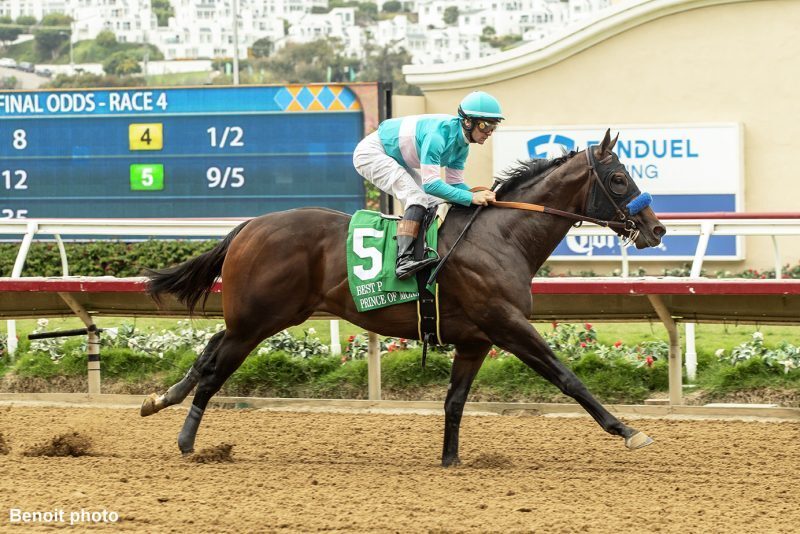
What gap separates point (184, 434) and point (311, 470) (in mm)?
752

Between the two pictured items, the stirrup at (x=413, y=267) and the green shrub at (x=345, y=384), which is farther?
the green shrub at (x=345, y=384)

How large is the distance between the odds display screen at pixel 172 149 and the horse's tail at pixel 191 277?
19.8 feet

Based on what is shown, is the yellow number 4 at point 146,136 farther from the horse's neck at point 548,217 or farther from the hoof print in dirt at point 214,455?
the horse's neck at point 548,217

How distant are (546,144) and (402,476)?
29.3 ft

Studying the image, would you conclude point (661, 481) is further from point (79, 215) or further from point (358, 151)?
point (79, 215)

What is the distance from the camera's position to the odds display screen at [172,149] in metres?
12.7

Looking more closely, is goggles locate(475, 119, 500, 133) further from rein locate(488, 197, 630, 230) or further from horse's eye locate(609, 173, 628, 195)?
horse's eye locate(609, 173, 628, 195)

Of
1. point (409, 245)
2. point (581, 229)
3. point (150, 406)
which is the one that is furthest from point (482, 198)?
point (150, 406)

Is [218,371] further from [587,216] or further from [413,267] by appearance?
[587,216]

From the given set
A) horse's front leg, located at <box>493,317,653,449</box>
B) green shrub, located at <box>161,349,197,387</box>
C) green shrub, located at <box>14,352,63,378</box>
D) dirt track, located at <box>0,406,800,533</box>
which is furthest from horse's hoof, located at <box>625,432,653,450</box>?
green shrub, located at <box>14,352,63,378</box>

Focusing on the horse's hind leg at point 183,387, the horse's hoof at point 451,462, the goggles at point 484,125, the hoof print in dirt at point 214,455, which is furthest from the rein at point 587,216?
the hoof print in dirt at point 214,455

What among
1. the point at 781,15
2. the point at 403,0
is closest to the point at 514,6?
the point at 403,0

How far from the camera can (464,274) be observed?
5.80 m

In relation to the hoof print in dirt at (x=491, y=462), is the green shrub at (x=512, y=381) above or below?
below
